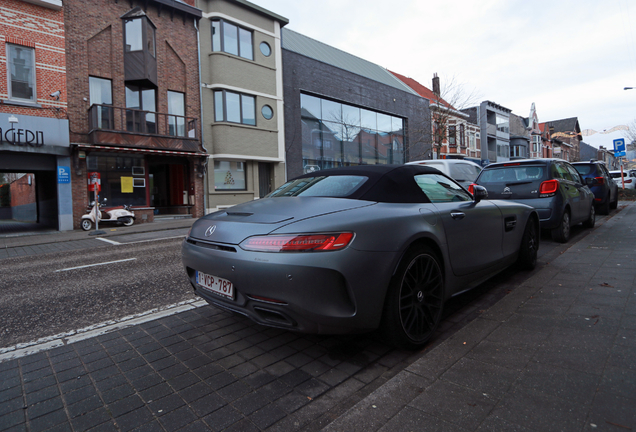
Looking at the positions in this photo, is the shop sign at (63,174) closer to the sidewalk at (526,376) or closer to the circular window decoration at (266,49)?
the circular window decoration at (266,49)

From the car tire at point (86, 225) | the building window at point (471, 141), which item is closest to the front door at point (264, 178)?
the car tire at point (86, 225)

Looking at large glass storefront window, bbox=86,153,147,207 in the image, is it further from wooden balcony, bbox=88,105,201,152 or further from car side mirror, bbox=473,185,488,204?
car side mirror, bbox=473,185,488,204

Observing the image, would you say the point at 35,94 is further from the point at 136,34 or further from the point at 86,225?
the point at 86,225

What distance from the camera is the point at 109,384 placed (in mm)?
2357

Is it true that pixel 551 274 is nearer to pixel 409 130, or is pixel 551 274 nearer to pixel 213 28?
pixel 213 28

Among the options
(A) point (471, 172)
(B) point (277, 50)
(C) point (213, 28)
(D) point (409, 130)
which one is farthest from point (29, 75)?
(D) point (409, 130)

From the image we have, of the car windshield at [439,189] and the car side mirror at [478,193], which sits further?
the car side mirror at [478,193]

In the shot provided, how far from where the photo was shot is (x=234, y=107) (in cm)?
1905

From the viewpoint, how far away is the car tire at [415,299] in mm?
2512

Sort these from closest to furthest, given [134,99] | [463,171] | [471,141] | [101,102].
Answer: [463,171] < [101,102] < [134,99] < [471,141]

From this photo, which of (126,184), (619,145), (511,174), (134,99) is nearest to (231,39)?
(134,99)

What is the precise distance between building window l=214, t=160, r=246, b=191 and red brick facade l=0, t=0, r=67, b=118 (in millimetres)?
6701

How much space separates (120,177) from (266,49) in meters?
10.4

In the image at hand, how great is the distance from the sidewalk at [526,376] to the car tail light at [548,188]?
3360 mm
